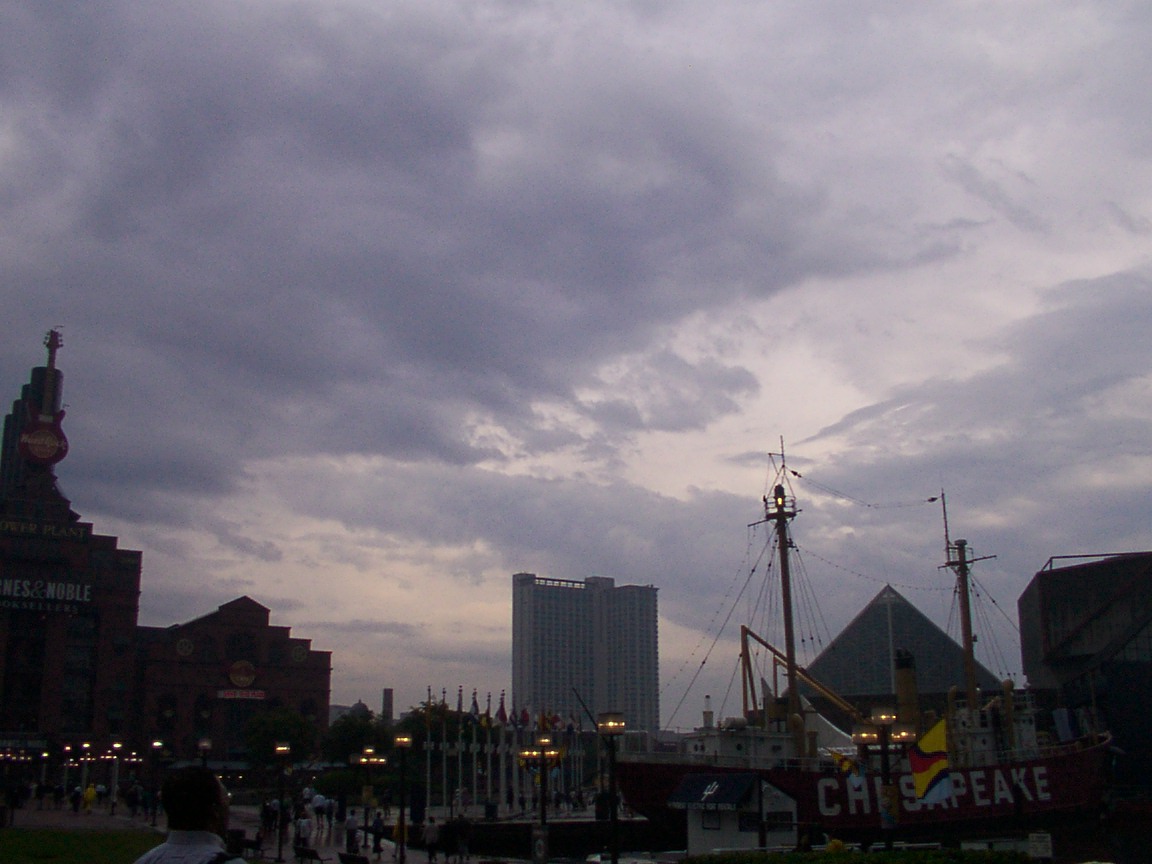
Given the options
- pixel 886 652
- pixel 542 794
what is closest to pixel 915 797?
pixel 542 794

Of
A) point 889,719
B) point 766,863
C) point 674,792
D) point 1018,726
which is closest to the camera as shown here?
point 766,863

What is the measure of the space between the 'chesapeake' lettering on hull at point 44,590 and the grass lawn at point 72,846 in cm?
4670

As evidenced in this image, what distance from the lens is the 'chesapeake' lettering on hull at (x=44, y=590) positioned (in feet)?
254

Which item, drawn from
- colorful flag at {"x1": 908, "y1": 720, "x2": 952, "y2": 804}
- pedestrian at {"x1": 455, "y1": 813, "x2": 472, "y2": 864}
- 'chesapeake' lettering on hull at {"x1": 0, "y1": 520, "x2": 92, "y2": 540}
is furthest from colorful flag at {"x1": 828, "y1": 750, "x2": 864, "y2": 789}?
'chesapeake' lettering on hull at {"x1": 0, "y1": 520, "x2": 92, "y2": 540}

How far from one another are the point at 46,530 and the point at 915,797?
214 feet

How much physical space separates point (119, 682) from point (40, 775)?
10.3 m

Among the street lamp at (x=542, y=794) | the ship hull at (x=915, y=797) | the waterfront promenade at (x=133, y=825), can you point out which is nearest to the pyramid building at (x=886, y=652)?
the street lamp at (x=542, y=794)

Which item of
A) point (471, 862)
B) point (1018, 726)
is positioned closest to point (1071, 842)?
point (1018, 726)

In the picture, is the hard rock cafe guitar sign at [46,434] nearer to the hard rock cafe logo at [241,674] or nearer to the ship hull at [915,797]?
the hard rock cafe logo at [241,674]

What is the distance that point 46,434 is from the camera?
84875 mm

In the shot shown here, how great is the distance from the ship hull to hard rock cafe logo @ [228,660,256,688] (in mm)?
50836

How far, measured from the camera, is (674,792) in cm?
4672

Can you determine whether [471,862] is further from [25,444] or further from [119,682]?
[25,444]

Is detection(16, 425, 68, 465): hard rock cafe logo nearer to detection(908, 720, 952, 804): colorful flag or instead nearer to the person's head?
detection(908, 720, 952, 804): colorful flag
